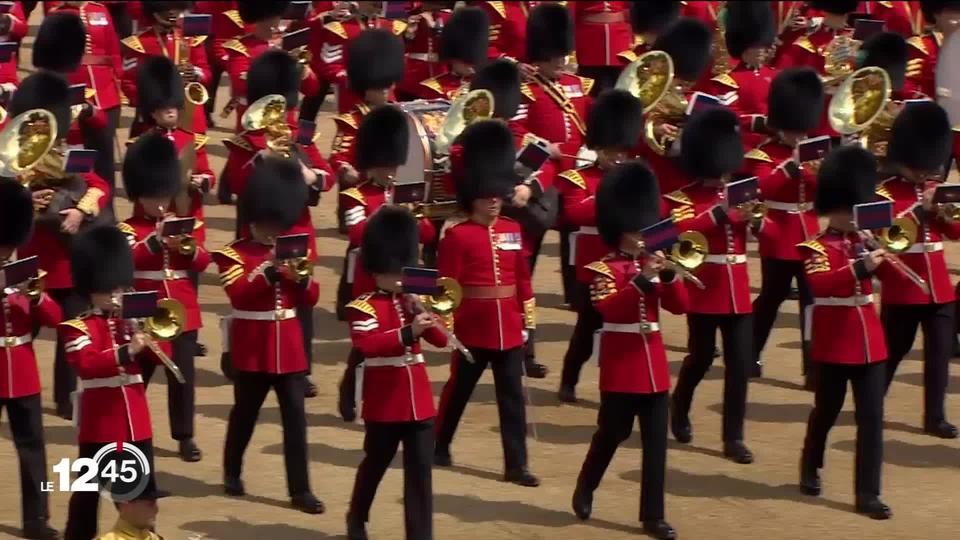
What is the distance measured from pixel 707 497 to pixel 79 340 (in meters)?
2.64

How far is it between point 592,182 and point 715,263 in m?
0.64

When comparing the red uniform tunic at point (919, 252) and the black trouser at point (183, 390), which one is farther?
the red uniform tunic at point (919, 252)

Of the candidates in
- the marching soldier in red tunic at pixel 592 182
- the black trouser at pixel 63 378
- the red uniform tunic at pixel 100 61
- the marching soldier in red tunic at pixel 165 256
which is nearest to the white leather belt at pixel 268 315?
the marching soldier in red tunic at pixel 165 256

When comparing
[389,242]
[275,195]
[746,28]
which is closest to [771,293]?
[746,28]

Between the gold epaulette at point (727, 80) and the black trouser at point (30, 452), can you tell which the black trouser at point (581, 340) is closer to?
the gold epaulette at point (727, 80)

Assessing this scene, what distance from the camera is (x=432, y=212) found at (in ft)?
37.2

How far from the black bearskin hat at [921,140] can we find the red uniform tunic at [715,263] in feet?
2.41

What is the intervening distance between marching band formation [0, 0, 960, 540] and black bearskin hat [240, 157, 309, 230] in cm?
1

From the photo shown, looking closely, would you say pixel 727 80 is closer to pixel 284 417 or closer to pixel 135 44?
pixel 135 44

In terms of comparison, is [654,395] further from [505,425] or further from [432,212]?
[432,212]

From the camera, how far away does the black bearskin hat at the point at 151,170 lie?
10.7 m

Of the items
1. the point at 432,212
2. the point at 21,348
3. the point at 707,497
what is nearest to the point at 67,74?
the point at 432,212

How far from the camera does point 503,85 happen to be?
39.0 ft

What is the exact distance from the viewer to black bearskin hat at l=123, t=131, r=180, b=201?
1073 cm
